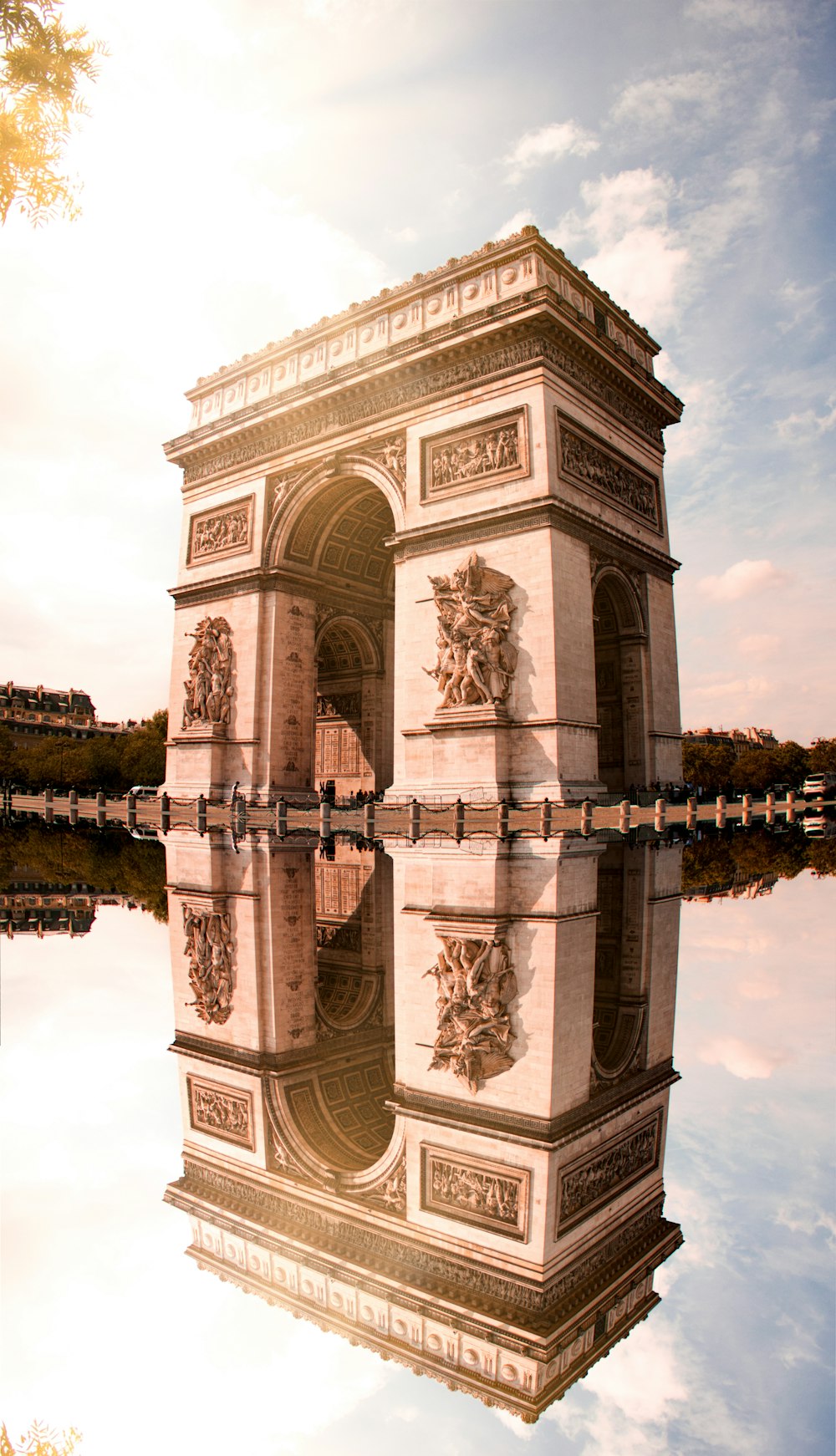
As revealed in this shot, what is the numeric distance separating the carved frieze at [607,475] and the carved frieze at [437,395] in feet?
3.85

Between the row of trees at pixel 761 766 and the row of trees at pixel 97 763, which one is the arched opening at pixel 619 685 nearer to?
the row of trees at pixel 97 763

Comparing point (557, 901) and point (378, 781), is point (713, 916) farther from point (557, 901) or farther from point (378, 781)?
point (378, 781)

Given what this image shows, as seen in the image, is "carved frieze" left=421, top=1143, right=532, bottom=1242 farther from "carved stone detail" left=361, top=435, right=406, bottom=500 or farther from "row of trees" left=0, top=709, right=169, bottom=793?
"row of trees" left=0, top=709, right=169, bottom=793

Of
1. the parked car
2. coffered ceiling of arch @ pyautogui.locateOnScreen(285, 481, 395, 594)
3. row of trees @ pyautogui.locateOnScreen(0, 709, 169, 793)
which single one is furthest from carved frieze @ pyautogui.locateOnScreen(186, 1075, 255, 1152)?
row of trees @ pyautogui.locateOnScreen(0, 709, 169, 793)

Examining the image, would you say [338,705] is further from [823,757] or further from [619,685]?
[823,757]

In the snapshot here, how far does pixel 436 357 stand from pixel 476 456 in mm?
2518

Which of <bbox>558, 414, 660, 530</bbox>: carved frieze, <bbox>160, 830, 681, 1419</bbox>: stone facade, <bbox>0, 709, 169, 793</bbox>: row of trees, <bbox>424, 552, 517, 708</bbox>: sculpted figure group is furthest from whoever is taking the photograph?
<bbox>0, 709, 169, 793</bbox>: row of trees

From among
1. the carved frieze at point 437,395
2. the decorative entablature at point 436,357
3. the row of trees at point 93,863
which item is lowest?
the row of trees at point 93,863

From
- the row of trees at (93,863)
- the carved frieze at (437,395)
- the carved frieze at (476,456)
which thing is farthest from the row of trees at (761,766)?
the row of trees at (93,863)

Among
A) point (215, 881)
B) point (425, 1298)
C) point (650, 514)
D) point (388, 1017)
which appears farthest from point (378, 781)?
point (425, 1298)

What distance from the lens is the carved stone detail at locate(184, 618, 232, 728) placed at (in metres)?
22.4

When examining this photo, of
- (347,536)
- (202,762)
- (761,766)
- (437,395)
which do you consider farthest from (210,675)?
(761,766)

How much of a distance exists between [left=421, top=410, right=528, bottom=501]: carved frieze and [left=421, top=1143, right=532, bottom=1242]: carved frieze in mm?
15155

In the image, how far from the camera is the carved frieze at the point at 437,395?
17.6m
